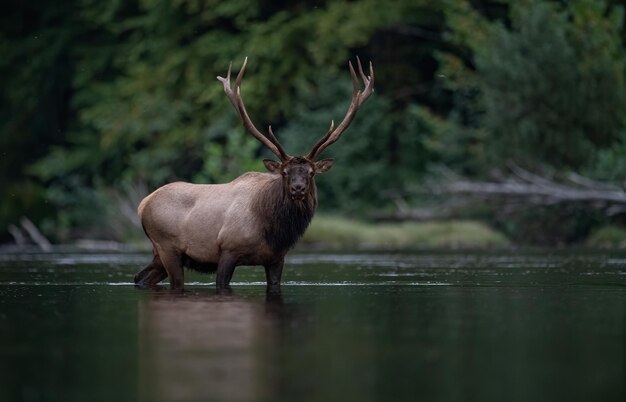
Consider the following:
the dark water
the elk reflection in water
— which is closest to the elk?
the dark water

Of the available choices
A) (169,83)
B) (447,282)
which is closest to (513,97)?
(169,83)

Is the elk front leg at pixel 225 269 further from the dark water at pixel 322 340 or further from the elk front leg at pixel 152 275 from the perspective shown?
the elk front leg at pixel 152 275

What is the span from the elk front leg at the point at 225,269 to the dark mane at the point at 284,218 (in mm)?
400

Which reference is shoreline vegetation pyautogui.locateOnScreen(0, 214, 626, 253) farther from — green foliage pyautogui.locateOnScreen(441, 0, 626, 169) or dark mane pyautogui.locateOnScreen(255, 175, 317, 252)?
dark mane pyautogui.locateOnScreen(255, 175, 317, 252)

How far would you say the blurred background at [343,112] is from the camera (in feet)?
101

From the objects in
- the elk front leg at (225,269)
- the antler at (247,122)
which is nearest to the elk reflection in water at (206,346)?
the elk front leg at (225,269)

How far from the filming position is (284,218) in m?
15.0

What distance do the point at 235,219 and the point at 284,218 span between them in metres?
0.50

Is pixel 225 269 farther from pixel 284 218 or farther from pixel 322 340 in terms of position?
pixel 322 340

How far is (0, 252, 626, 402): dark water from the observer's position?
25.9 ft

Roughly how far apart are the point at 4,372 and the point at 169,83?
3162cm

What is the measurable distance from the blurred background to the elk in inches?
528

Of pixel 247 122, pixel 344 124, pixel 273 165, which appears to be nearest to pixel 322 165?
pixel 273 165

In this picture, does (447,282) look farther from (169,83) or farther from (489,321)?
(169,83)
